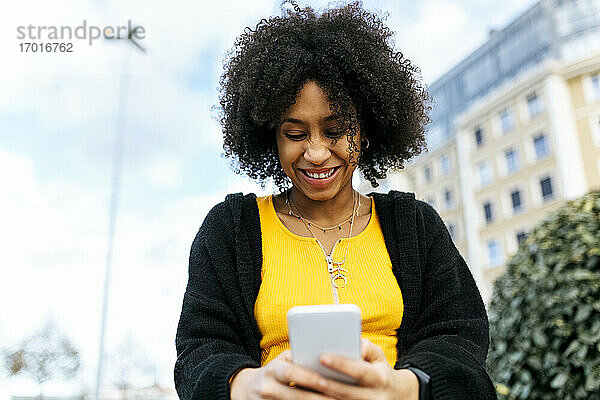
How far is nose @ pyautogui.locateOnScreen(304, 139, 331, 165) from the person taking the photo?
1.01 m

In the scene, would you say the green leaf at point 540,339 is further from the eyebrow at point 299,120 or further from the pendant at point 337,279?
the eyebrow at point 299,120

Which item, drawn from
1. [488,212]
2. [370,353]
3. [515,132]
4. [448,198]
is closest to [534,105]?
[515,132]

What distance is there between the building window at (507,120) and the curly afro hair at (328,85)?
16.8 m

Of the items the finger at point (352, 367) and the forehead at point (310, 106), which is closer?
the finger at point (352, 367)

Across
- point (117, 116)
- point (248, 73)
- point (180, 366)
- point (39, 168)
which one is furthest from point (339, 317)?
point (117, 116)

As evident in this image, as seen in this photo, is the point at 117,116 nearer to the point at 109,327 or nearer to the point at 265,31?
the point at 109,327

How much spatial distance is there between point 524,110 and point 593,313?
16.0m

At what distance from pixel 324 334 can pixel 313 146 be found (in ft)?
1.36

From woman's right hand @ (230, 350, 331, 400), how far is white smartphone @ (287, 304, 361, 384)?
0.02 metres

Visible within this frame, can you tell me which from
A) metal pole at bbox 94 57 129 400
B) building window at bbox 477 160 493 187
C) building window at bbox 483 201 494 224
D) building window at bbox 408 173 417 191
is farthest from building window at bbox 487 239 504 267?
metal pole at bbox 94 57 129 400

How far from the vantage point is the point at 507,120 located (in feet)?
56.4

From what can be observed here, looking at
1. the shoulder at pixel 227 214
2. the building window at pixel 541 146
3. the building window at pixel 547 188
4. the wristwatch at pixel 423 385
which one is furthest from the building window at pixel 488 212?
the wristwatch at pixel 423 385

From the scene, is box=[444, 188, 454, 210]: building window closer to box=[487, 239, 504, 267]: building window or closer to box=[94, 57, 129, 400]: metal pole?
box=[487, 239, 504, 267]: building window

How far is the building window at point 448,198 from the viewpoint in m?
18.5
